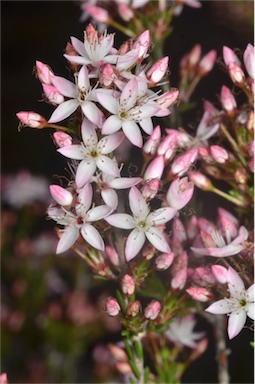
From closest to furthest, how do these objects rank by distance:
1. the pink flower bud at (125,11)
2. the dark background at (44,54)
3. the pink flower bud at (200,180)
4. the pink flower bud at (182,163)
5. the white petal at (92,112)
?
the white petal at (92,112) < the pink flower bud at (182,163) < the pink flower bud at (200,180) < the pink flower bud at (125,11) < the dark background at (44,54)

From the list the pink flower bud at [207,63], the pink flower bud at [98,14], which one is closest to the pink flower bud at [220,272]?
the pink flower bud at [207,63]

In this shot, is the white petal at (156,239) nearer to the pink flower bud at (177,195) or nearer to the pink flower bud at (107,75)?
the pink flower bud at (177,195)

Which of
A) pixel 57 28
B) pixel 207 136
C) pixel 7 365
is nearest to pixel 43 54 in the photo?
pixel 57 28

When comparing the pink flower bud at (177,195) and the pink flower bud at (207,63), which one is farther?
the pink flower bud at (207,63)

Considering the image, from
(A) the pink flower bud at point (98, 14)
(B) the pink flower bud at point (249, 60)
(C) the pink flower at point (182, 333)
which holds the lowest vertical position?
(C) the pink flower at point (182, 333)

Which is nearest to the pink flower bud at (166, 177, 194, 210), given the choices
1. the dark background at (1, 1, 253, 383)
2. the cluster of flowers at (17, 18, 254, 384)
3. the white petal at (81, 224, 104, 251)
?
the cluster of flowers at (17, 18, 254, 384)

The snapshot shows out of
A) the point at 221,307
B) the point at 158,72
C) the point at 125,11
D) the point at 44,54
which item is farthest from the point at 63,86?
the point at 44,54

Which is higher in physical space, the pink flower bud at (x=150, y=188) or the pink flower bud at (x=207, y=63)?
the pink flower bud at (x=207, y=63)
